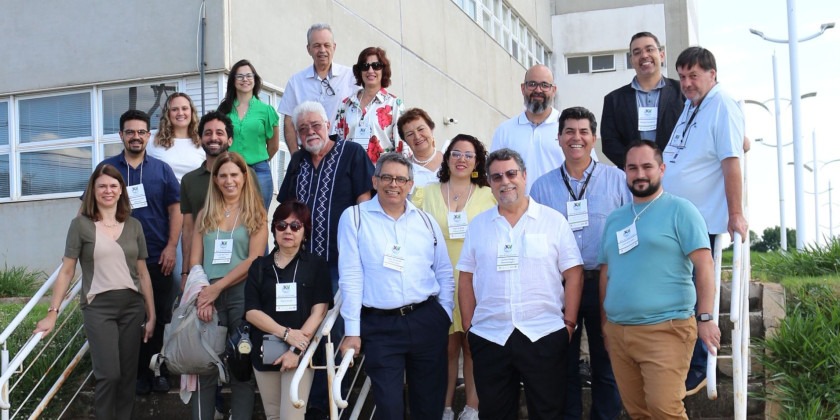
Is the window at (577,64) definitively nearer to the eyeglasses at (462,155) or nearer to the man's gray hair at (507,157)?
the eyeglasses at (462,155)

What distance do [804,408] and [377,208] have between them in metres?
2.74

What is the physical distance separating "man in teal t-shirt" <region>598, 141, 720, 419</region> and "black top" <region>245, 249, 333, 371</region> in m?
1.68

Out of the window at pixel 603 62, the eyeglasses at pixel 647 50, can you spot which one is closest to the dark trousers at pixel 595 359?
the eyeglasses at pixel 647 50

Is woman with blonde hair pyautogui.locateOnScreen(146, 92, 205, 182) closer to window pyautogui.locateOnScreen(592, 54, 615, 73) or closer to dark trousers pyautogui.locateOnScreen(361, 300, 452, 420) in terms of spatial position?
dark trousers pyautogui.locateOnScreen(361, 300, 452, 420)

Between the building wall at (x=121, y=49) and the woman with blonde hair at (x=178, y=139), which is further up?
the building wall at (x=121, y=49)

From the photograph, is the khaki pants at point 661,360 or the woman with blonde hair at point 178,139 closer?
the khaki pants at point 661,360

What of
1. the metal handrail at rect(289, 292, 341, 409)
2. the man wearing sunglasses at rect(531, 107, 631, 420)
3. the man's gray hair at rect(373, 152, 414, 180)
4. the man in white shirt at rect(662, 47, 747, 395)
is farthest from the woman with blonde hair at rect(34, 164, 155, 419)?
the man in white shirt at rect(662, 47, 747, 395)

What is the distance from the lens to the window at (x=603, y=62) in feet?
91.1

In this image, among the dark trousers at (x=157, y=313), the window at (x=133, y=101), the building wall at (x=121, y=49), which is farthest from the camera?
the window at (x=133, y=101)

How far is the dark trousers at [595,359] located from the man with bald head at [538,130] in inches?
43.2

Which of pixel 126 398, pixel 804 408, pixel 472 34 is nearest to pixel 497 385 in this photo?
pixel 804 408

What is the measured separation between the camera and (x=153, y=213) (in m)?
6.16

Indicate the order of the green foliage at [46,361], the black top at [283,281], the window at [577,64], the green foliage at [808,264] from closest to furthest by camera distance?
the black top at [283,281] → the green foliage at [46,361] → the green foliage at [808,264] → the window at [577,64]

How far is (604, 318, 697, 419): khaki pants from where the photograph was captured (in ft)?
14.1
